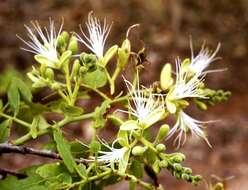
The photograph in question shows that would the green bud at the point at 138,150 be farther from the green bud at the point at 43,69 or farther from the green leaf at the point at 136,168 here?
the green bud at the point at 43,69

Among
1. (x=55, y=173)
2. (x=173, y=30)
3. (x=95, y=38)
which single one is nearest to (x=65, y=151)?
(x=55, y=173)

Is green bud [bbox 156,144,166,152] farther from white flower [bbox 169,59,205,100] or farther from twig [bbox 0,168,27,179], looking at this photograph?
twig [bbox 0,168,27,179]

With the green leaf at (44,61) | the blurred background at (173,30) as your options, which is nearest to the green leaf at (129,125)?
the green leaf at (44,61)

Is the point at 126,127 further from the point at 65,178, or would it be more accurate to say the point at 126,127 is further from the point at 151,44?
the point at 151,44

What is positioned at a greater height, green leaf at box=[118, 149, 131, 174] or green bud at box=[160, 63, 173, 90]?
green bud at box=[160, 63, 173, 90]

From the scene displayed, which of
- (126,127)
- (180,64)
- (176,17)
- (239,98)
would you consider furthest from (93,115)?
(176,17)

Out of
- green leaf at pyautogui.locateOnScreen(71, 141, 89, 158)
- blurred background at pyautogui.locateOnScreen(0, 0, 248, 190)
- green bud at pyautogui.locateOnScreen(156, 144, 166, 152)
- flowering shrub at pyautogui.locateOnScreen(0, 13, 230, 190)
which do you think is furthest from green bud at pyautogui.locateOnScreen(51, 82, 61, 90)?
blurred background at pyautogui.locateOnScreen(0, 0, 248, 190)
